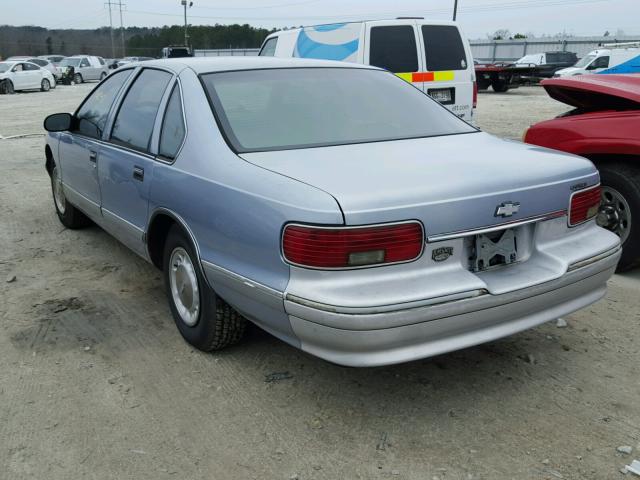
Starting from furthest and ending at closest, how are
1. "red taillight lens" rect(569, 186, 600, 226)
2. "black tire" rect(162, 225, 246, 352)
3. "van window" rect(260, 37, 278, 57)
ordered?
"van window" rect(260, 37, 278, 57)
"black tire" rect(162, 225, 246, 352)
"red taillight lens" rect(569, 186, 600, 226)

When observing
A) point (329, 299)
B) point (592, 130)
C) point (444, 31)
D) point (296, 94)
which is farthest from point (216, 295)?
point (444, 31)

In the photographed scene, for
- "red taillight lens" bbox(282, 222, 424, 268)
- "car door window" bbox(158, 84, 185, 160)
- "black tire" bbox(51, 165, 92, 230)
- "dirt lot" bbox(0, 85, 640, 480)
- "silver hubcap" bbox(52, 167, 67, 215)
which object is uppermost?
"car door window" bbox(158, 84, 185, 160)

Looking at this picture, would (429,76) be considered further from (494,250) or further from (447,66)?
(494,250)

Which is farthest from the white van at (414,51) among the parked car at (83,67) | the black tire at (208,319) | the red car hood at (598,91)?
the parked car at (83,67)

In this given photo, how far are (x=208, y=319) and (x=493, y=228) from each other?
1.49 m

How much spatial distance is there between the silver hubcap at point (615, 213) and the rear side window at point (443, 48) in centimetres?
477

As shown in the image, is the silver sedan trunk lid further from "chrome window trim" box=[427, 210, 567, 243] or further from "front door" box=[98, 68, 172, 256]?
"front door" box=[98, 68, 172, 256]

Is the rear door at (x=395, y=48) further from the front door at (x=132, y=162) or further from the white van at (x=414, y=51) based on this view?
the front door at (x=132, y=162)

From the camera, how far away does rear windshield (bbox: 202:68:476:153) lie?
323 cm

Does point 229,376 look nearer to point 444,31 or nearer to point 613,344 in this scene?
point 613,344

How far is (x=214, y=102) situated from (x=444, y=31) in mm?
6560

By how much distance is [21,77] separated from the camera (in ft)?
87.7

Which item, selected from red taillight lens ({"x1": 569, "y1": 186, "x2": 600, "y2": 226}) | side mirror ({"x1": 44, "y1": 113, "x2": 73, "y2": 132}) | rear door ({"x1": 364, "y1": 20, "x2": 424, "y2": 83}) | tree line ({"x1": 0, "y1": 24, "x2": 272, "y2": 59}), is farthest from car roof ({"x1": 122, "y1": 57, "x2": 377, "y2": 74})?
tree line ({"x1": 0, "y1": 24, "x2": 272, "y2": 59})

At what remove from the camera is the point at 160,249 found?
3.80 metres
